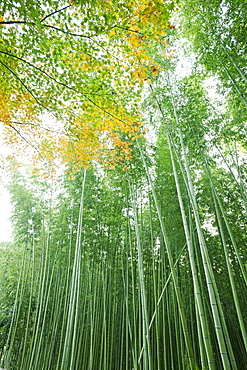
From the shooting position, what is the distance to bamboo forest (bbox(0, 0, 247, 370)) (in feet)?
6.63

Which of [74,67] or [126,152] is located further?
[126,152]

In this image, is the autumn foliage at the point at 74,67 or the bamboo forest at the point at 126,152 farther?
the bamboo forest at the point at 126,152

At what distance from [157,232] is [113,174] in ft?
5.65

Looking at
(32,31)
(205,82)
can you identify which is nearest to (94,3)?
(32,31)

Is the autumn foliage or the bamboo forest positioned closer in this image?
the autumn foliage

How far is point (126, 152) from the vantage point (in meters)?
3.51

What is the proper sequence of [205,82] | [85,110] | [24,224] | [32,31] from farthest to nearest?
1. [24,224]
2. [205,82]
3. [85,110]
4. [32,31]

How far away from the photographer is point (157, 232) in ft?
16.4

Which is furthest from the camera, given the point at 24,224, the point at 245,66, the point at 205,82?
the point at 24,224

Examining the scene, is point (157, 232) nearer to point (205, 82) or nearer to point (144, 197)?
point (144, 197)

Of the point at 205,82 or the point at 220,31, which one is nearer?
the point at 220,31

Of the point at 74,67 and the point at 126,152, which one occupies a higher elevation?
the point at 126,152

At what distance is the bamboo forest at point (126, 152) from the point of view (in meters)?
2.02

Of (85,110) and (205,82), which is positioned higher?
(205,82)
